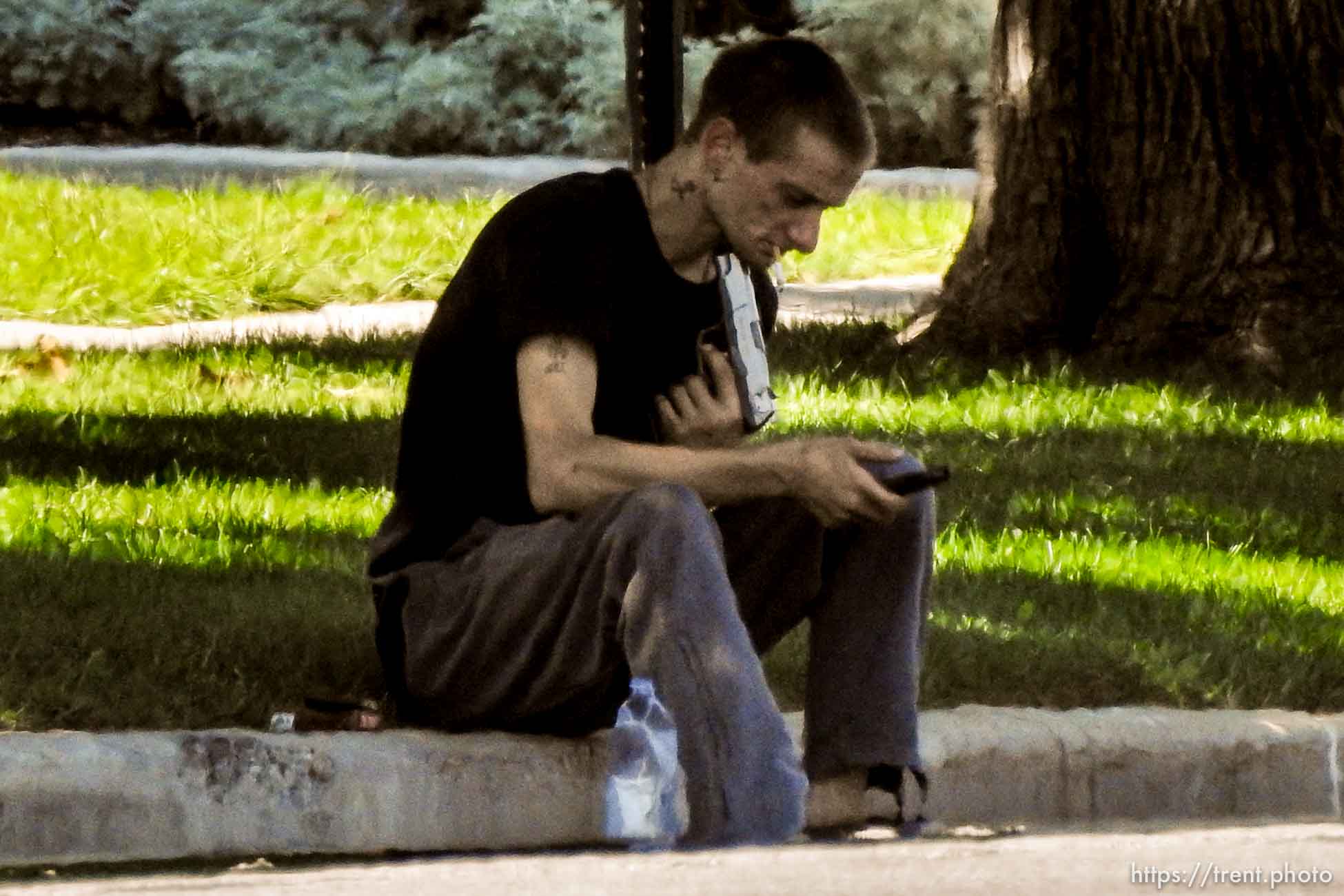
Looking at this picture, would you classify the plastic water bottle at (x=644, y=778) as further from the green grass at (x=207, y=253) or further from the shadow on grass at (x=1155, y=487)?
the green grass at (x=207, y=253)

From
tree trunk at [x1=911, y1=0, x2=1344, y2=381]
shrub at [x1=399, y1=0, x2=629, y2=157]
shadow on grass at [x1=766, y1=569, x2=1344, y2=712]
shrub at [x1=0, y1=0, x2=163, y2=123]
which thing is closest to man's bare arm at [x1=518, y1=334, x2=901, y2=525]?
shadow on grass at [x1=766, y1=569, x2=1344, y2=712]

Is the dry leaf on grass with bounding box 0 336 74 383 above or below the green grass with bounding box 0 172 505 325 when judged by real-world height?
below

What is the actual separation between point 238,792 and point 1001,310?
553cm

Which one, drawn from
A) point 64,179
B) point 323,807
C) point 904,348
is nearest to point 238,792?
point 323,807

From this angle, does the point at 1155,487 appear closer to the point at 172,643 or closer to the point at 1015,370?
the point at 1015,370

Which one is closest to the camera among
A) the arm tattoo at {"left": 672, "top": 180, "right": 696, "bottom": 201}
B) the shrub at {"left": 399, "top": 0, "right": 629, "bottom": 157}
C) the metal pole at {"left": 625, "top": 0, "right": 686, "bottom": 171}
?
the arm tattoo at {"left": 672, "top": 180, "right": 696, "bottom": 201}

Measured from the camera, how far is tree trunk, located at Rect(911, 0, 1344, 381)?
9.24m

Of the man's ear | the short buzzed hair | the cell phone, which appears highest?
the short buzzed hair

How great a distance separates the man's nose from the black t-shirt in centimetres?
20

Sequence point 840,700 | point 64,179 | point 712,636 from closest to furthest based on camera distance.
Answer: point 712,636 → point 840,700 → point 64,179

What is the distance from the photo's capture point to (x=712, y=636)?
4035 millimetres

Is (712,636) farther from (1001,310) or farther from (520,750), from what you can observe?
(1001,310)

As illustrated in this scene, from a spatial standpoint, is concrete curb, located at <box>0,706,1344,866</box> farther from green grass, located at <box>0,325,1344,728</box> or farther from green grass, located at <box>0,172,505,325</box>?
green grass, located at <box>0,172,505,325</box>

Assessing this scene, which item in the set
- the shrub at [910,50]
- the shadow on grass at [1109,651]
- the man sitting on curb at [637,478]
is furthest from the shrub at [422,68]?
the man sitting on curb at [637,478]
